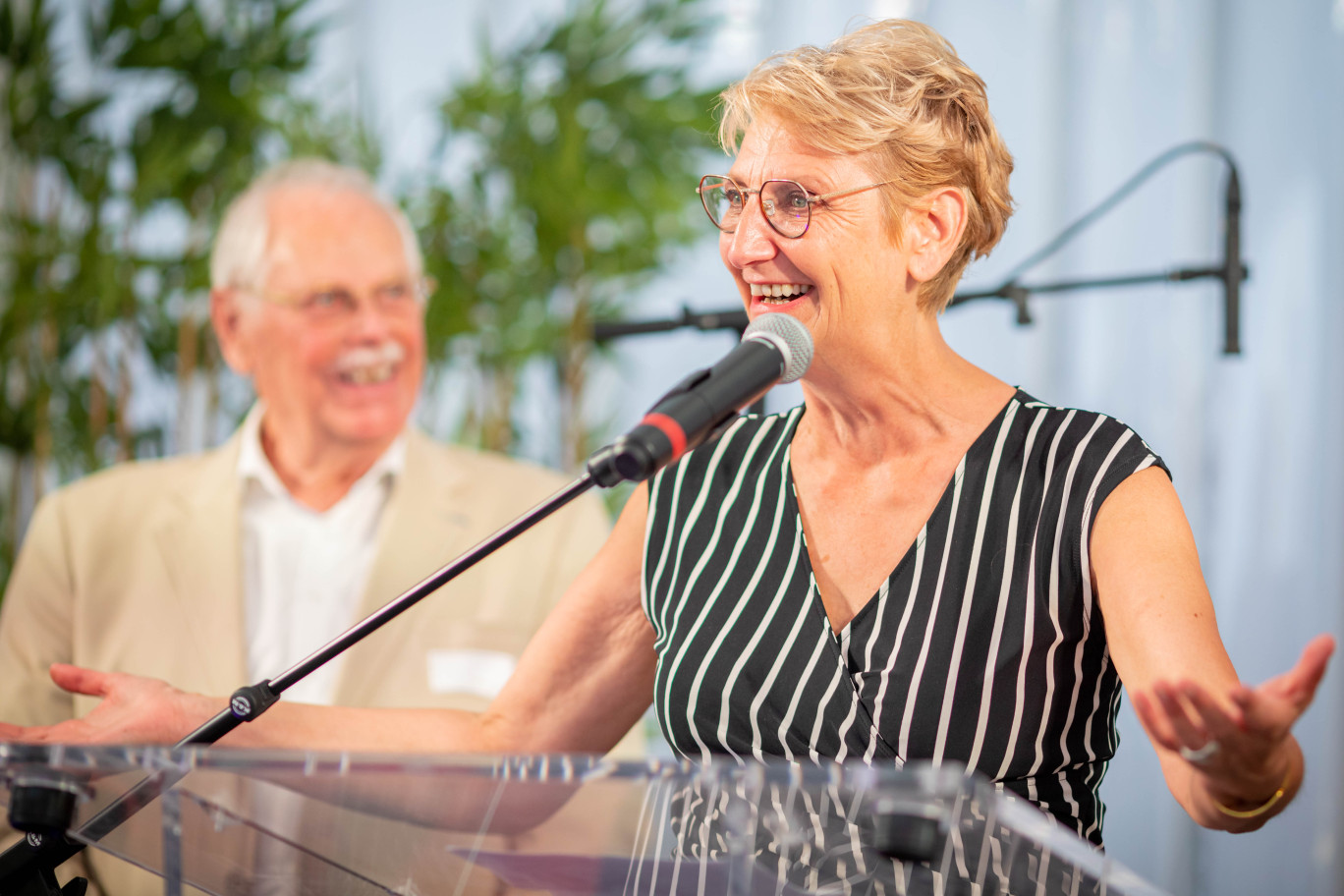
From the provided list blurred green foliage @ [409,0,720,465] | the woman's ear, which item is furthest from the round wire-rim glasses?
the woman's ear

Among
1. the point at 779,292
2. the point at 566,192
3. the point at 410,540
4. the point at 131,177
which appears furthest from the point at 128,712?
the point at 131,177

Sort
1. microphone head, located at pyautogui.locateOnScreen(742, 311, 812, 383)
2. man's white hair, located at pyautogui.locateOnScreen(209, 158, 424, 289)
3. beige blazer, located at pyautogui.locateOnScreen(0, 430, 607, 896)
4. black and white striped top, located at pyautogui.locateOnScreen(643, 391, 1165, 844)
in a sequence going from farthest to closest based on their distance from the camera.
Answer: man's white hair, located at pyautogui.locateOnScreen(209, 158, 424, 289) < beige blazer, located at pyautogui.locateOnScreen(0, 430, 607, 896) < black and white striped top, located at pyautogui.locateOnScreen(643, 391, 1165, 844) < microphone head, located at pyautogui.locateOnScreen(742, 311, 812, 383)

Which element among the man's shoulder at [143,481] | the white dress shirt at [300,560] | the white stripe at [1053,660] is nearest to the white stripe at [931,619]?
the white stripe at [1053,660]

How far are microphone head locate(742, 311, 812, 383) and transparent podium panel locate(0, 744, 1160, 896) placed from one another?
14.5 inches

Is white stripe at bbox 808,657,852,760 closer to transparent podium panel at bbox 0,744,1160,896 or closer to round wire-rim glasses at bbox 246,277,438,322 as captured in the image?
transparent podium panel at bbox 0,744,1160,896

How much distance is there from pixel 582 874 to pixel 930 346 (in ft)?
2.24

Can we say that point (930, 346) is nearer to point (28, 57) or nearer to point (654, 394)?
point (654, 394)

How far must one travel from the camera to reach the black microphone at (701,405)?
2.93 ft

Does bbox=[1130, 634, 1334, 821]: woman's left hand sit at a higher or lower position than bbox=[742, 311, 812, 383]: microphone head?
lower

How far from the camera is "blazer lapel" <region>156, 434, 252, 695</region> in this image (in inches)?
88.3

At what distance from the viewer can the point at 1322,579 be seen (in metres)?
2.93

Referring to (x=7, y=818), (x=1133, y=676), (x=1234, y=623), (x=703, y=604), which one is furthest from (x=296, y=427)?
(x=1234, y=623)

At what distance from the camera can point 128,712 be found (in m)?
1.23

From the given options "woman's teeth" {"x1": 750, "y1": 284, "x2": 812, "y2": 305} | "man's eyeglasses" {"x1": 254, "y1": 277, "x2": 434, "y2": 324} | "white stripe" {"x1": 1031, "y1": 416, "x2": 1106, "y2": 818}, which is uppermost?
"man's eyeglasses" {"x1": 254, "y1": 277, "x2": 434, "y2": 324}
